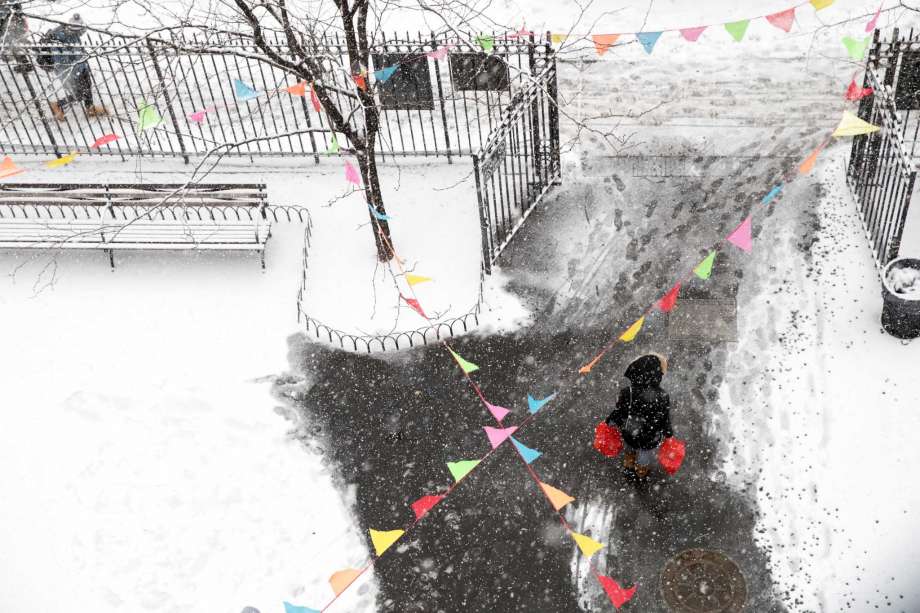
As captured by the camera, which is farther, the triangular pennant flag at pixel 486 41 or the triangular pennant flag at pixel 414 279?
the triangular pennant flag at pixel 486 41

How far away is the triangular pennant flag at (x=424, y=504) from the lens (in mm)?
8375

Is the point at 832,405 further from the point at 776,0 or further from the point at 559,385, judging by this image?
the point at 776,0

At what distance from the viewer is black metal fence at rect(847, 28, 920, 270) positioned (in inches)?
360

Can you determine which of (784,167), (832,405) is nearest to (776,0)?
(784,167)

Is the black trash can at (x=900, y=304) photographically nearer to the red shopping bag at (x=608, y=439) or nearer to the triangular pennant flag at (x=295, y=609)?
the red shopping bag at (x=608, y=439)

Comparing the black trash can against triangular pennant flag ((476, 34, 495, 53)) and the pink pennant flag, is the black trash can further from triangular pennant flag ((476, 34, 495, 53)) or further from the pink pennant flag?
the pink pennant flag

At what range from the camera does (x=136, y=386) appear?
9938 mm

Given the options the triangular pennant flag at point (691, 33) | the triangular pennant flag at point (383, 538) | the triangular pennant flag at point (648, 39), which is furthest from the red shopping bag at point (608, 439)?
the triangular pennant flag at point (691, 33)

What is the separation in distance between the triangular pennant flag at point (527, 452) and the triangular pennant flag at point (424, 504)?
95 centimetres

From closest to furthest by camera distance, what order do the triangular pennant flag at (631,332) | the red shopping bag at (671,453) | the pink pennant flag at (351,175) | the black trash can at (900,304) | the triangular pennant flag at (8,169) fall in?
the red shopping bag at (671,453) → the black trash can at (900,304) → the triangular pennant flag at (631,332) → the pink pennant flag at (351,175) → the triangular pennant flag at (8,169)

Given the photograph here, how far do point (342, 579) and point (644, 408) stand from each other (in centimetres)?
323

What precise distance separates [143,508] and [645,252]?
655cm

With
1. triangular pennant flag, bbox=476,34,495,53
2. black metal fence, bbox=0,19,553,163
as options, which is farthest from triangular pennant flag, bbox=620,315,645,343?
triangular pennant flag, bbox=476,34,495,53

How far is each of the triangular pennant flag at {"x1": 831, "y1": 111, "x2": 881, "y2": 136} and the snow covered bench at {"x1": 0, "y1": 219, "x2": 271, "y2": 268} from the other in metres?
7.05
